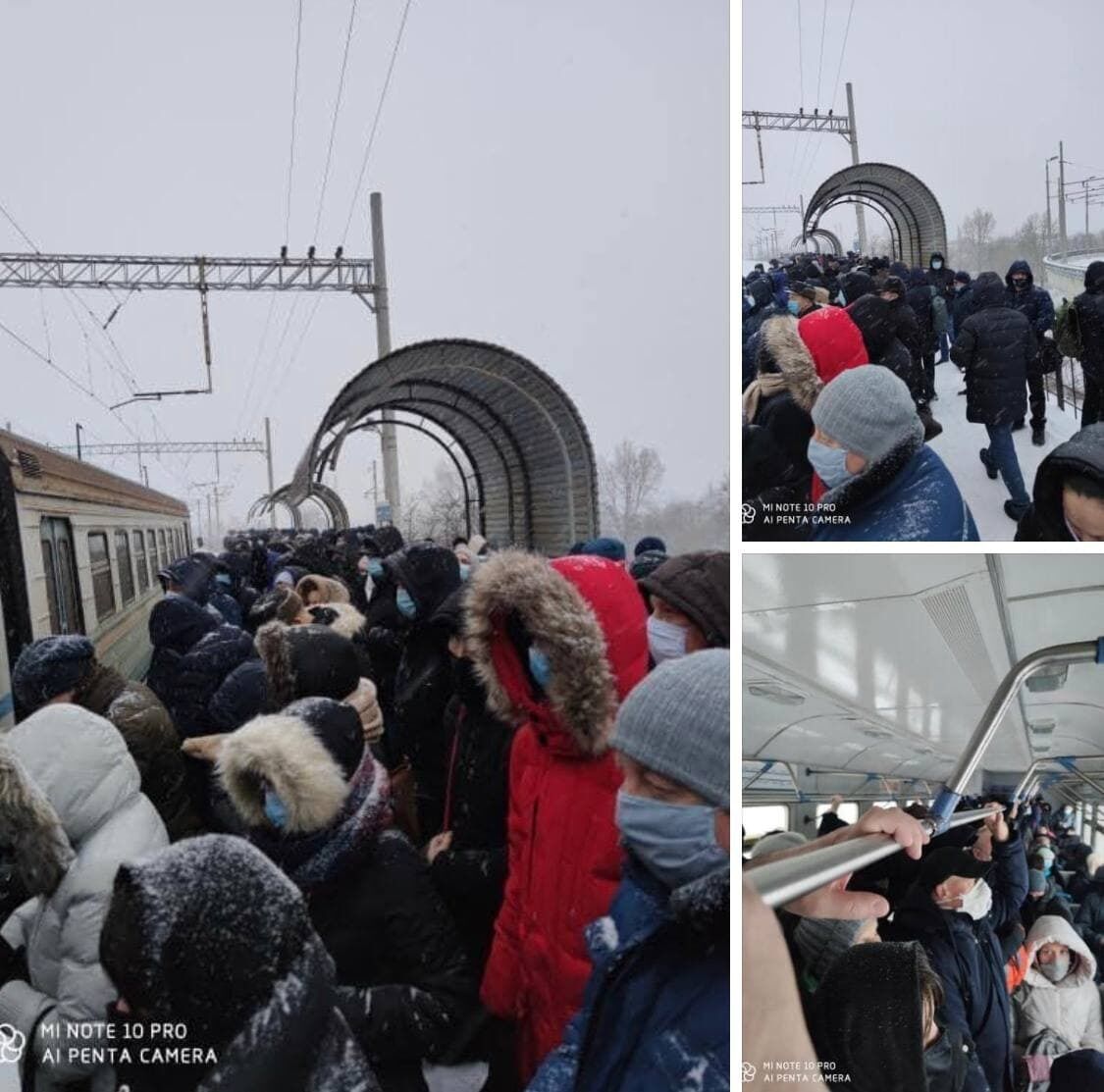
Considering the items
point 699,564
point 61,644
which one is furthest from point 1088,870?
point 61,644

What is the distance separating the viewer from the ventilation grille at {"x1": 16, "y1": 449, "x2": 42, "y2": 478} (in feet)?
6.06

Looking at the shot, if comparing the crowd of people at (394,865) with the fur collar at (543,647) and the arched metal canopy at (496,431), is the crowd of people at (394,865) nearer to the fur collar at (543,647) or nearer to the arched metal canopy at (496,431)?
the fur collar at (543,647)

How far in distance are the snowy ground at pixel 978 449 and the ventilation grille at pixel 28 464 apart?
1573 mm

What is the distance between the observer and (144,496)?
4195mm

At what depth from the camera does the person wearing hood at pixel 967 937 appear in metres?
1.42

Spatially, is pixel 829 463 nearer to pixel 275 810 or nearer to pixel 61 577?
pixel 275 810

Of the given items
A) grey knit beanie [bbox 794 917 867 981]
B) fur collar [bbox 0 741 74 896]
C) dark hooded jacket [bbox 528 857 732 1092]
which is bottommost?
grey knit beanie [bbox 794 917 867 981]

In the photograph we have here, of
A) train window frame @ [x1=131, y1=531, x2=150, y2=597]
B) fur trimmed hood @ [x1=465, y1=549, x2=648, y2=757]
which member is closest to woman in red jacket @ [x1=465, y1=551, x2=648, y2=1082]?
fur trimmed hood @ [x1=465, y1=549, x2=648, y2=757]

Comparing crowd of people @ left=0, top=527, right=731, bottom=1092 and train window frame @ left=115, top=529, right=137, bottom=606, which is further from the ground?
train window frame @ left=115, top=529, right=137, bottom=606

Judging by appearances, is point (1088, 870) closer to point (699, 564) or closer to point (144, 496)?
point (699, 564)

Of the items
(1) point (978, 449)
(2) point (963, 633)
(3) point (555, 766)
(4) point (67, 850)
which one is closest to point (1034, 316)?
(1) point (978, 449)

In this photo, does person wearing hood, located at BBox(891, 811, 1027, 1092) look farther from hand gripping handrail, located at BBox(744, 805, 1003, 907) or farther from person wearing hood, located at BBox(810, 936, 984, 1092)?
hand gripping handrail, located at BBox(744, 805, 1003, 907)

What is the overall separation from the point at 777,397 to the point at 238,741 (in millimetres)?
864

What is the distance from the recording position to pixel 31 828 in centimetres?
131
